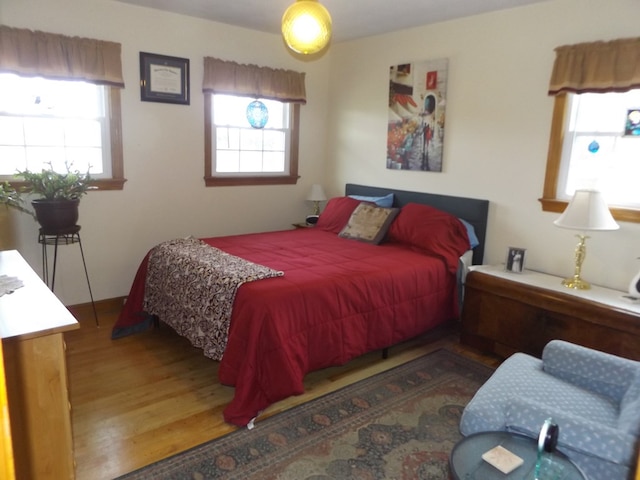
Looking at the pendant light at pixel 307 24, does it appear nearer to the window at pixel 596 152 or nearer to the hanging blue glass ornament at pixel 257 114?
the window at pixel 596 152

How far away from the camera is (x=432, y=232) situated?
12.0ft

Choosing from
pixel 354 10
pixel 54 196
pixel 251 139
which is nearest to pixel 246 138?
pixel 251 139

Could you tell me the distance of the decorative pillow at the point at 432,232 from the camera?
3.56 meters

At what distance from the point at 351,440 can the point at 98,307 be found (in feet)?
8.58

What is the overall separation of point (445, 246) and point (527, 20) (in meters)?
1.74

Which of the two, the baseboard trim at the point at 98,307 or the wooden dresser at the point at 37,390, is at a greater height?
the wooden dresser at the point at 37,390

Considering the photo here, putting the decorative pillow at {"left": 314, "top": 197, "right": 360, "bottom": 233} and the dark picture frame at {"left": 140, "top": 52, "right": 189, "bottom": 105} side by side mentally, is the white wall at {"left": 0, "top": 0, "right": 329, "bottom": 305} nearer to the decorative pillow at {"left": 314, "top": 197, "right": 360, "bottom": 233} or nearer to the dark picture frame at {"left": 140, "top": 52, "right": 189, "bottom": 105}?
the dark picture frame at {"left": 140, "top": 52, "right": 189, "bottom": 105}

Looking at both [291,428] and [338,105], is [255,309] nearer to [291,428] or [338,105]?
[291,428]

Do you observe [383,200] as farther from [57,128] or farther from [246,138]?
[57,128]

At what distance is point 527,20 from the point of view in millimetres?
3393

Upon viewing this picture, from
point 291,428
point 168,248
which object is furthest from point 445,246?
point 168,248

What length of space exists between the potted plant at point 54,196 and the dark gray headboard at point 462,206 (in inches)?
105

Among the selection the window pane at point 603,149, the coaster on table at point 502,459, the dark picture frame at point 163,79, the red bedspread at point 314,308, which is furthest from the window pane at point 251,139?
the coaster on table at point 502,459

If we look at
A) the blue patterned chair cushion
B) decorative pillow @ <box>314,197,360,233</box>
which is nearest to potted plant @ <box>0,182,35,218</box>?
decorative pillow @ <box>314,197,360,233</box>
